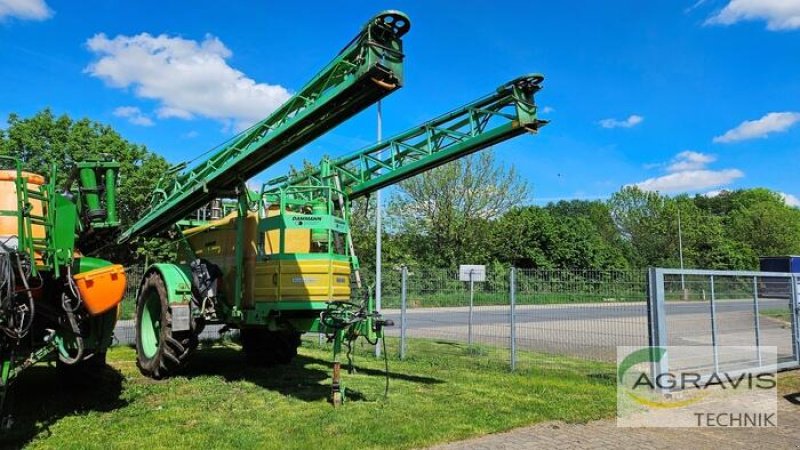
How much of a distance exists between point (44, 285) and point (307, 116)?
355 centimetres

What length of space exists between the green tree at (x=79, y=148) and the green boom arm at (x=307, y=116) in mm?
23005

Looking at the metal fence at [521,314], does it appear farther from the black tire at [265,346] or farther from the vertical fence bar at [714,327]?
the black tire at [265,346]

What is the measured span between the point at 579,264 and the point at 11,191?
5092 cm

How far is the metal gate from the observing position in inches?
350

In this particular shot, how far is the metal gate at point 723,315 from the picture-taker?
29.1 ft

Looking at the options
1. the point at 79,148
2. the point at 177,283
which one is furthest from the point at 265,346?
the point at 79,148

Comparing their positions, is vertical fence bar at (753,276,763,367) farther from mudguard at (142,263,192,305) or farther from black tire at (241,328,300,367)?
mudguard at (142,263,192,305)

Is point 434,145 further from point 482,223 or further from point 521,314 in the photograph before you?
point 482,223

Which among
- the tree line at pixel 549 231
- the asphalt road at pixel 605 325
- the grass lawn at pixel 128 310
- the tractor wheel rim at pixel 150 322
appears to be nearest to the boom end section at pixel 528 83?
the asphalt road at pixel 605 325

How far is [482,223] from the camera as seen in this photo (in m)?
42.6

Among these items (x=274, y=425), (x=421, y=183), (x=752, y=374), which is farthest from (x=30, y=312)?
(x=421, y=183)

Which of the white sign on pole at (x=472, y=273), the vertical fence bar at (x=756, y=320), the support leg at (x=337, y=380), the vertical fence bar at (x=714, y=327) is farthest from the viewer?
the white sign on pole at (x=472, y=273)

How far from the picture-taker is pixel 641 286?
9.65 metres

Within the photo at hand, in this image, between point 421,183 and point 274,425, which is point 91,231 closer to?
point 274,425
